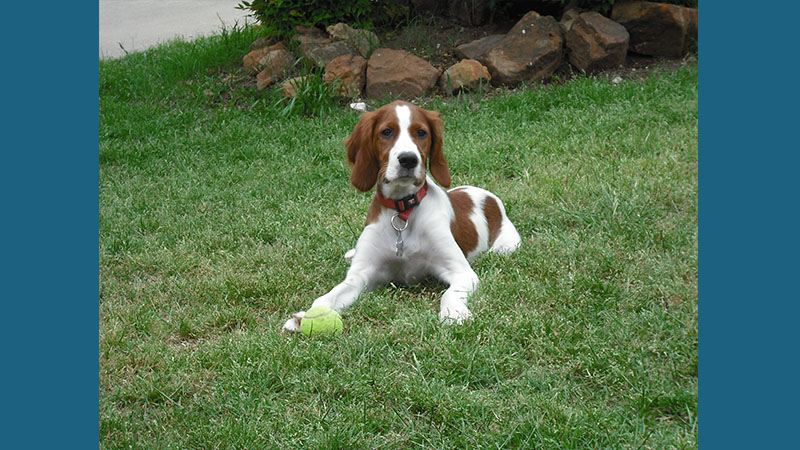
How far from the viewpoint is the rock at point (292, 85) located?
791 centimetres

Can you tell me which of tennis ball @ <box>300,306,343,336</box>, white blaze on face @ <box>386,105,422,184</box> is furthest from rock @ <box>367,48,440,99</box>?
tennis ball @ <box>300,306,343,336</box>

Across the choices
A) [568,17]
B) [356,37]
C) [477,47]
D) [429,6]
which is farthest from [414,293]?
[429,6]

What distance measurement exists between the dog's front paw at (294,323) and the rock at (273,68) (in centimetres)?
521

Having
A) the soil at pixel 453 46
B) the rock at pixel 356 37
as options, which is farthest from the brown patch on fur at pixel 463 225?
the rock at pixel 356 37

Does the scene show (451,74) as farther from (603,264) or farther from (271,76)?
(603,264)

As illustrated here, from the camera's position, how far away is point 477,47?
328 inches

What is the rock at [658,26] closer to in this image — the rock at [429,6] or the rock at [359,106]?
the rock at [429,6]

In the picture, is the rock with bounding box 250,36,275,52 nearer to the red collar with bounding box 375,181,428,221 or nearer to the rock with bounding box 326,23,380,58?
the rock with bounding box 326,23,380,58

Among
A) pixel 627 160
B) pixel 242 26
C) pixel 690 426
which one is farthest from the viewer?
pixel 242 26

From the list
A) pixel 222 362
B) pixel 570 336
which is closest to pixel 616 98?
pixel 570 336

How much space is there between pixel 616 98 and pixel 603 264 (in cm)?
361

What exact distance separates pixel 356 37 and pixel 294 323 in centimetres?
554

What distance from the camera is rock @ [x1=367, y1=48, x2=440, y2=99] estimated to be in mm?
7930

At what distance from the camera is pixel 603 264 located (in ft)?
12.9
